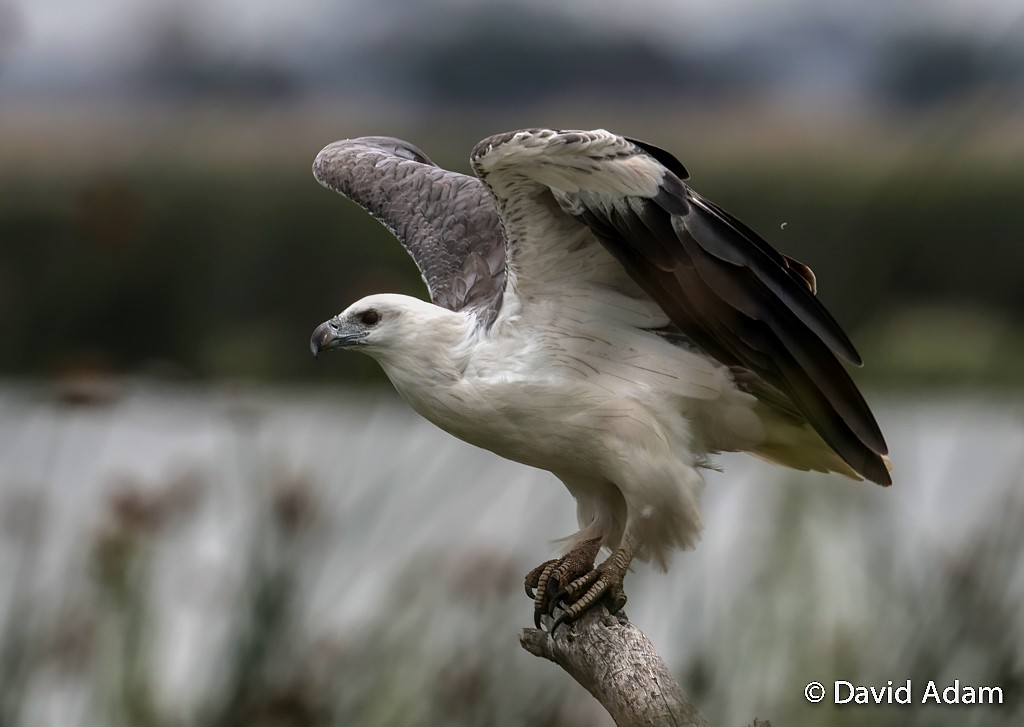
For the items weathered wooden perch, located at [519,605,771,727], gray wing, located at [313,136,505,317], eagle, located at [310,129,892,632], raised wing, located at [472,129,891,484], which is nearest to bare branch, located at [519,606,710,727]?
weathered wooden perch, located at [519,605,771,727]

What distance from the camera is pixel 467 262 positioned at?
15.6 feet

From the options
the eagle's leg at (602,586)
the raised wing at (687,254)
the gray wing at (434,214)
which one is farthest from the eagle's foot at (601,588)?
the gray wing at (434,214)

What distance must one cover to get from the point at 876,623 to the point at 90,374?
6.35 ft

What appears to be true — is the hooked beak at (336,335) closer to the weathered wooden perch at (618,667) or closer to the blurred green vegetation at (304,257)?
the blurred green vegetation at (304,257)

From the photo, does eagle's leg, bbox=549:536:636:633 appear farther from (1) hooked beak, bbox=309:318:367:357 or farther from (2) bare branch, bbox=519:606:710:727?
(1) hooked beak, bbox=309:318:367:357

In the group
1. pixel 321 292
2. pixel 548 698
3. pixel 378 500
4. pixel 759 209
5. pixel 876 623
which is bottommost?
pixel 321 292

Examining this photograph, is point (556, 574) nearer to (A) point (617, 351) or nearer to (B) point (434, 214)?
(A) point (617, 351)

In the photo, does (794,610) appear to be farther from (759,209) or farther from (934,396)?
(759,209)

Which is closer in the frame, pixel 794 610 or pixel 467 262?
pixel 794 610

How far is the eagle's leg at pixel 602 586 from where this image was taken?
3.98 metres

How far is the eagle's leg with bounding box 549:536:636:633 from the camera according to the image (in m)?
3.98

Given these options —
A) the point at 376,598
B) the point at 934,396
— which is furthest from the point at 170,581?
the point at 934,396

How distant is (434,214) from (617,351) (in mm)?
1197

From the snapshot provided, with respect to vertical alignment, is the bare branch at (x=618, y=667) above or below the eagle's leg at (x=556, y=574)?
above
